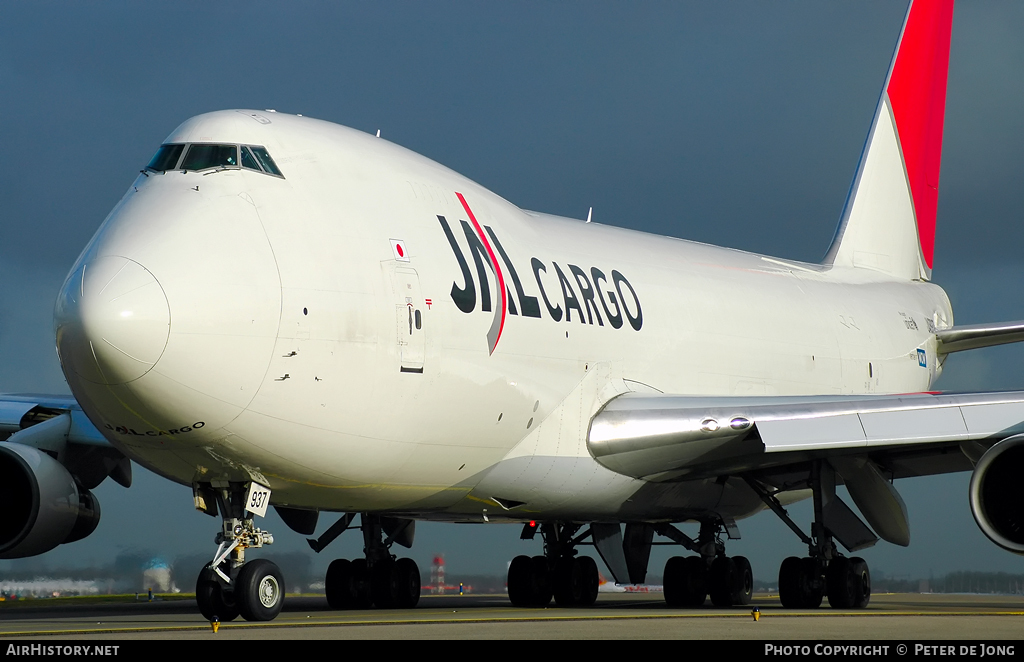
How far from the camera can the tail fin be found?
71.9ft

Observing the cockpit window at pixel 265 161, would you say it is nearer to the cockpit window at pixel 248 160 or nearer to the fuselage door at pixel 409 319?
the cockpit window at pixel 248 160

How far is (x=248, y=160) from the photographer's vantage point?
10.8m

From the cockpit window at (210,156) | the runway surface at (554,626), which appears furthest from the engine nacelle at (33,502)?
the cockpit window at (210,156)

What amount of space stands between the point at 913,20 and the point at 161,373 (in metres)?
17.2

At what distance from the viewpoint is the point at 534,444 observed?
1290 centimetres

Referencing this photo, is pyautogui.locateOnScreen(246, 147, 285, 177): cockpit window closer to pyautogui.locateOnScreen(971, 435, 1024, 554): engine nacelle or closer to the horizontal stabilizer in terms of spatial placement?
pyautogui.locateOnScreen(971, 435, 1024, 554): engine nacelle

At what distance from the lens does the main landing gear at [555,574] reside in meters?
17.1

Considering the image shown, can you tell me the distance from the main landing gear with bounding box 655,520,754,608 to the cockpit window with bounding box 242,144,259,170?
8.21 meters

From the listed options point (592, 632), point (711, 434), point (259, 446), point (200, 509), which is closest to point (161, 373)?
point (259, 446)

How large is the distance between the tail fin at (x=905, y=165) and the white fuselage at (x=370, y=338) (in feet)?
22.6

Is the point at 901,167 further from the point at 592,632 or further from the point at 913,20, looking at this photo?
the point at 592,632

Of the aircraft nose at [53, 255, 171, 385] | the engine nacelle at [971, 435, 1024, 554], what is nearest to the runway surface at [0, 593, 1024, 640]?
the engine nacelle at [971, 435, 1024, 554]
